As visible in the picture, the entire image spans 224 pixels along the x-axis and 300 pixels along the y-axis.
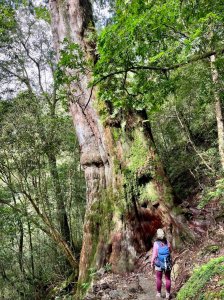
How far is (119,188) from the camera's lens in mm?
7664

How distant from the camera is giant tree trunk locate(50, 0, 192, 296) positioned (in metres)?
7.26

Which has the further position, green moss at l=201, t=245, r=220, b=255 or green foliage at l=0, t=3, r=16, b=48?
green foliage at l=0, t=3, r=16, b=48

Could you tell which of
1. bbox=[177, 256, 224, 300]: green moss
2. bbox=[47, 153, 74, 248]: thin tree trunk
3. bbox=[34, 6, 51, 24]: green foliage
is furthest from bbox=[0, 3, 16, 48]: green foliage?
bbox=[177, 256, 224, 300]: green moss

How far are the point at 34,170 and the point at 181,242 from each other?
4624 mm

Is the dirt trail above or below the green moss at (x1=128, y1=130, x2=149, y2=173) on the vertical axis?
below

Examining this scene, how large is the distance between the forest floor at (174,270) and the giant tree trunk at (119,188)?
31cm

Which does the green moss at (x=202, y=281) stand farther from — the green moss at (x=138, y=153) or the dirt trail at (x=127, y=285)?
the green moss at (x=138, y=153)

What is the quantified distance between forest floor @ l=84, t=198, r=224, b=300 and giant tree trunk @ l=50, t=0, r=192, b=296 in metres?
0.31

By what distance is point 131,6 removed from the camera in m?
4.74

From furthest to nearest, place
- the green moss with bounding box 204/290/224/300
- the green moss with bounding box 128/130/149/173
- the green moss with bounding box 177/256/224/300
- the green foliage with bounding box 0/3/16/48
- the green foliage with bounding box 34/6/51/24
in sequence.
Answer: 1. the green foliage with bounding box 34/6/51/24
2. the green foliage with bounding box 0/3/16/48
3. the green moss with bounding box 128/130/149/173
4. the green moss with bounding box 177/256/224/300
5. the green moss with bounding box 204/290/224/300

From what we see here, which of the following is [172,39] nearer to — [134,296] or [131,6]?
[131,6]

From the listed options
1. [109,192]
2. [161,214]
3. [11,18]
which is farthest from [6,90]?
[161,214]

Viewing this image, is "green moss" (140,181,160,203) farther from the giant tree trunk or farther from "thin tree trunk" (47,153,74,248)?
"thin tree trunk" (47,153,74,248)

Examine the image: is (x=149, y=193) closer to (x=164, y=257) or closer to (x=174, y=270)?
(x=174, y=270)
